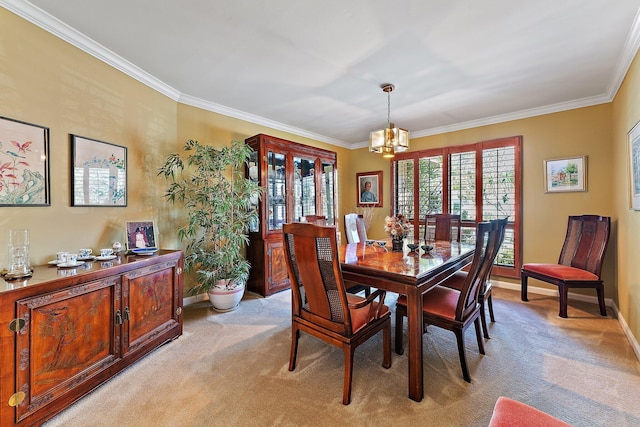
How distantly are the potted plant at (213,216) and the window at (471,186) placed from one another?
119 inches

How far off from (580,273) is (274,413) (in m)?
3.48

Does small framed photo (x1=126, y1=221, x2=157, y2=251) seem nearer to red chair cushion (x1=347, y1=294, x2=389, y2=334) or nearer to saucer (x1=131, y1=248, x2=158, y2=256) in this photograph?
saucer (x1=131, y1=248, x2=158, y2=256)

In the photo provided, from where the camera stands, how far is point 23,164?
6.17 ft

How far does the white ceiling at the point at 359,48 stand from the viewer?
1.87 m

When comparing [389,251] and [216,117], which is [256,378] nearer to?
[389,251]

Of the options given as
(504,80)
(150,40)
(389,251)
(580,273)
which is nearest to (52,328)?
(150,40)

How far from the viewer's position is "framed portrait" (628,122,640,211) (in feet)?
7.42

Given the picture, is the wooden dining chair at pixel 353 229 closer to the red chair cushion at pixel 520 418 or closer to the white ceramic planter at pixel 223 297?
the white ceramic planter at pixel 223 297

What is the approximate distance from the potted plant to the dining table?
1382 millimetres

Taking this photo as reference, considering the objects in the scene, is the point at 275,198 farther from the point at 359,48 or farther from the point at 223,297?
the point at 359,48

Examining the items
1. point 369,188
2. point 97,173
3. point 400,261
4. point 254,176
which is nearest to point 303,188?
point 254,176

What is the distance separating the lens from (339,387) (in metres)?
1.86

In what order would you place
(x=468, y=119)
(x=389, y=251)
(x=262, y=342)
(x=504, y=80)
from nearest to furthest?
(x=262, y=342)
(x=389, y=251)
(x=504, y=80)
(x=468, y=119)

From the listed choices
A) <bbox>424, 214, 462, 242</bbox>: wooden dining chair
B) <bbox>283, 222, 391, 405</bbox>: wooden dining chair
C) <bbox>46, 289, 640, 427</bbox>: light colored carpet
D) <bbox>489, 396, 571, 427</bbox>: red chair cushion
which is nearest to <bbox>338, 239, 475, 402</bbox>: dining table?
<bbox>283, 222, 391, 405</bbox>: wooden dining chair
